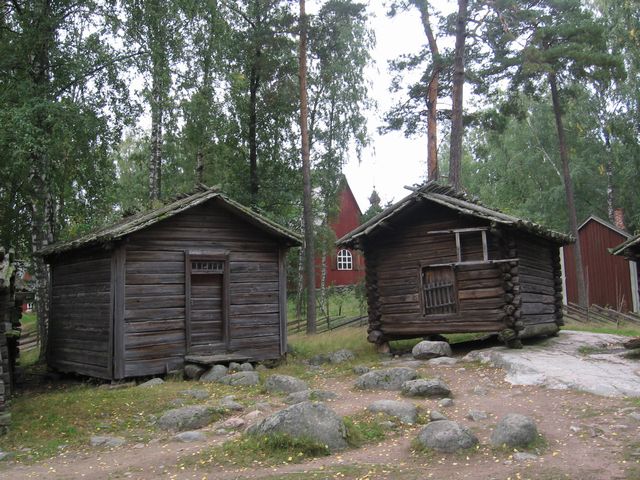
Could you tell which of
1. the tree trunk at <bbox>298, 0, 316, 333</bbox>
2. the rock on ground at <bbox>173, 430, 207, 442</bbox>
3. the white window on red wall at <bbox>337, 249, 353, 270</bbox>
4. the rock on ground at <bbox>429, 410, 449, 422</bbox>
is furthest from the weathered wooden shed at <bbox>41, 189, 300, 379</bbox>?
the white window on red wall at <bbox>337, 249, 353, 270</bbox>

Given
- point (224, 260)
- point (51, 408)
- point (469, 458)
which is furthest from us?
point (224, 260)

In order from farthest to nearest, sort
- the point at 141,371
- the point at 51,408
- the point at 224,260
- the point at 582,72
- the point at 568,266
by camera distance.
→ the point at 568,266 → the point at 582,72 → the point at 224,260 → the point at 141,371 → the point at 51,408

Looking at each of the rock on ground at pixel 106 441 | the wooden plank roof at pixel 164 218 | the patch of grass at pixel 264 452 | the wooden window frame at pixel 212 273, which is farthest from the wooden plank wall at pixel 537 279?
the rock on ground at pixel 106 441

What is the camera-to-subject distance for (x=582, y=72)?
23.7 meters

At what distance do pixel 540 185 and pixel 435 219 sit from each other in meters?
27.4

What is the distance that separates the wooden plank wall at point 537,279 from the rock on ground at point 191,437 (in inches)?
383

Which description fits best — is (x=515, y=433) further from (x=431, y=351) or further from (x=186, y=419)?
(x=431, y=351)

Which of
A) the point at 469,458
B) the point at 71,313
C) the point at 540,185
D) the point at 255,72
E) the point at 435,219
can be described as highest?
the point at 255,72

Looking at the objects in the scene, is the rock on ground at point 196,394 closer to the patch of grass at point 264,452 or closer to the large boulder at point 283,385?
the large boulder at point 283,385

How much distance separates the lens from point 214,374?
13.1 meters

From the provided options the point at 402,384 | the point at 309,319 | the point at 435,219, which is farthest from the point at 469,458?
the point at 309,319

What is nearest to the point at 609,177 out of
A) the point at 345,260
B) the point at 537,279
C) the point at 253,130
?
the point at 345,260

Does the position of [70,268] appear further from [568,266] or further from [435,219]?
[568,266]

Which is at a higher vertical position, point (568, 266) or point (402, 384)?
point (568, 266)
